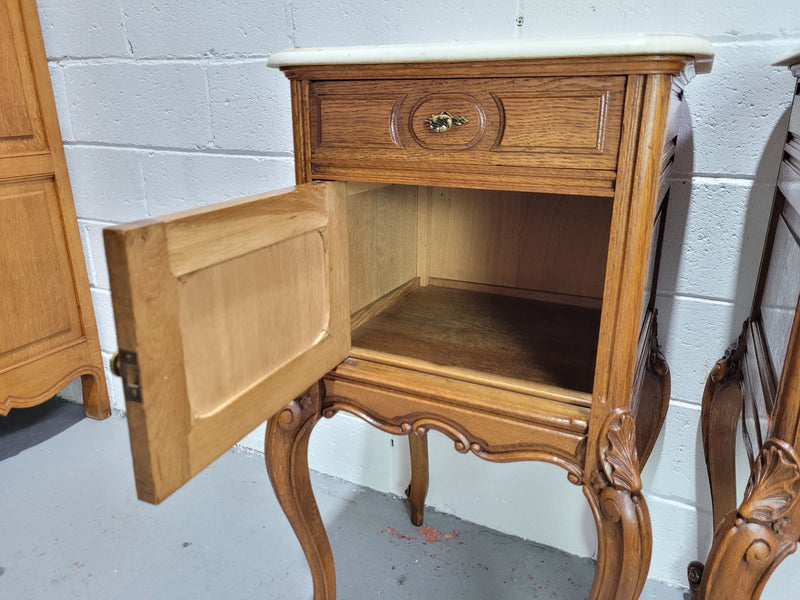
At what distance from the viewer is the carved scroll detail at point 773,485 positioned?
0.67m

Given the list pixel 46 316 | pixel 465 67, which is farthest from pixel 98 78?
pixel 465 67

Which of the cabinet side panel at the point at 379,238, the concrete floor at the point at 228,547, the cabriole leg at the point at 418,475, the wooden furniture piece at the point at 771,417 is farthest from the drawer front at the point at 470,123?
the concrete floor at the point at 228,547

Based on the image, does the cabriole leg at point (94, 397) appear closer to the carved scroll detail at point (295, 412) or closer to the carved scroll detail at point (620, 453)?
the carved scroll detail at point (295, 412)

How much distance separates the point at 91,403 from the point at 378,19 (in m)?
1.52

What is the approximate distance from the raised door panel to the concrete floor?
14.4 inches

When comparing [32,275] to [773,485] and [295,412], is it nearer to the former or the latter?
[295,412]

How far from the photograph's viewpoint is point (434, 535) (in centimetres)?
145

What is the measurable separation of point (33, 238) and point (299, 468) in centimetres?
118

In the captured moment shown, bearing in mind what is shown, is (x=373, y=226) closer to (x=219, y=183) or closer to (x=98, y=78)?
(x=219, y=183)

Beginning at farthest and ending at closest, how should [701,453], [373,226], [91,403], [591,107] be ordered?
[91,403] < [701,453] < [373,226] < [591,107]

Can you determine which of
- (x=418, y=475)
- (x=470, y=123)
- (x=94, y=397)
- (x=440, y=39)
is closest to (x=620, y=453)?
(x=470, y=123)

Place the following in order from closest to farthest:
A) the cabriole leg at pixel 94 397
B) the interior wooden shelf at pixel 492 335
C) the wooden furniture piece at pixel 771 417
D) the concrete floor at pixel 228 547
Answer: the wooden furniture piece at pixel 771 417 → the interior wooden shelf at pixel 492 335 → the concrete floor at pixel 228 547 → the cabriole leg at pixel 94 397

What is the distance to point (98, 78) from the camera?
1638 millimetres

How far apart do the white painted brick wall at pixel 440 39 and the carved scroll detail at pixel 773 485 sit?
20.3 inches
